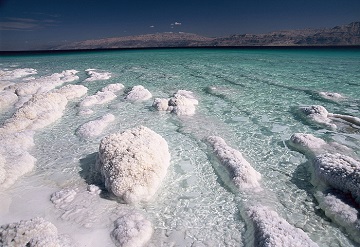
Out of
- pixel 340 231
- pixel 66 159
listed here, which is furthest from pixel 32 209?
pixel 340 231

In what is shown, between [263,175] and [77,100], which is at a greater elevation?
[263,175]

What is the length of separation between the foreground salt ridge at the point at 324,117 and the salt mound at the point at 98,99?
10382mm

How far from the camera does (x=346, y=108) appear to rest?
41.0 ft

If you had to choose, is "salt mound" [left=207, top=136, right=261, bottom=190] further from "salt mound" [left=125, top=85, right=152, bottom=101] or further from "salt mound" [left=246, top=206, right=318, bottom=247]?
"salt mound" [left=125, top=85, right=152, bottom=101]

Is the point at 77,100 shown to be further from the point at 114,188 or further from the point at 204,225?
the point at 204,225

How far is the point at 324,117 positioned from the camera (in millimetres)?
10836

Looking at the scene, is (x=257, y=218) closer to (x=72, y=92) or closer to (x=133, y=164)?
(x=133, y=164)

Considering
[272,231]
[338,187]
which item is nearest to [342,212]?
[338,187]

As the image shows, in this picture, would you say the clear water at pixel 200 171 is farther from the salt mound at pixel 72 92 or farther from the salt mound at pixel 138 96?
the salt mound at pixel 72 92

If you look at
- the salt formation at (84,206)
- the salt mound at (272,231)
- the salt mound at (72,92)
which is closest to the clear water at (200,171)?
the salt formation at (84,206)

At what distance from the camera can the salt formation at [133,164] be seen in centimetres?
589

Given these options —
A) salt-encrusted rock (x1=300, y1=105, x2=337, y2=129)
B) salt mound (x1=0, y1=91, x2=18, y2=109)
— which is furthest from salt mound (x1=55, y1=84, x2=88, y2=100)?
salt-encrusted rock (x1=300, y1=105, x2=337, y2=129)

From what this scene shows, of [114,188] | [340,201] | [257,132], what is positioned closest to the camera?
[340,201]

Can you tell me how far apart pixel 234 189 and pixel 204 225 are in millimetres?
1445
